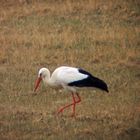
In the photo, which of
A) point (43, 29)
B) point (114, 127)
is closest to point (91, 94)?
point (114, 127)

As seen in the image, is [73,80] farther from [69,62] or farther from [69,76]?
[69,62]

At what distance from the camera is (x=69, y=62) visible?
16344 millimetres

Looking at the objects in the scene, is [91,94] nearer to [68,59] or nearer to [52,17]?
[68,59]

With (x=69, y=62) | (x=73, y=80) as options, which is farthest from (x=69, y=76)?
(x=69, y=62)

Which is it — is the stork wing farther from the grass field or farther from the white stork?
the grass field

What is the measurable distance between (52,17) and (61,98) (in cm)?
791

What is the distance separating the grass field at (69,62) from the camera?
10.6m

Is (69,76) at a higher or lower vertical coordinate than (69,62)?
higher

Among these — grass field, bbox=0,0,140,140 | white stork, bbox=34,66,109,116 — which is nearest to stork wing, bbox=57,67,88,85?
white stork, bbox=34,66,109,116

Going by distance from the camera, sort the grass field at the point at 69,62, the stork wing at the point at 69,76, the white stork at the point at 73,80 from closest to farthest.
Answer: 1. the grass field at the point at 69,62
2. the white stork at the point at 73,80
3. the stork wing at the point at 69,76

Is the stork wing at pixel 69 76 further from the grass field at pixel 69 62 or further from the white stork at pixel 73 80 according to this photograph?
the grass field at pixel 69 62

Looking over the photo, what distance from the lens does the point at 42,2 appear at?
2261cm

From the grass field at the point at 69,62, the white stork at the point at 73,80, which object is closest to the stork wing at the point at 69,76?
the white stork at the point at 73,80

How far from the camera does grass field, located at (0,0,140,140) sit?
34.9ft
